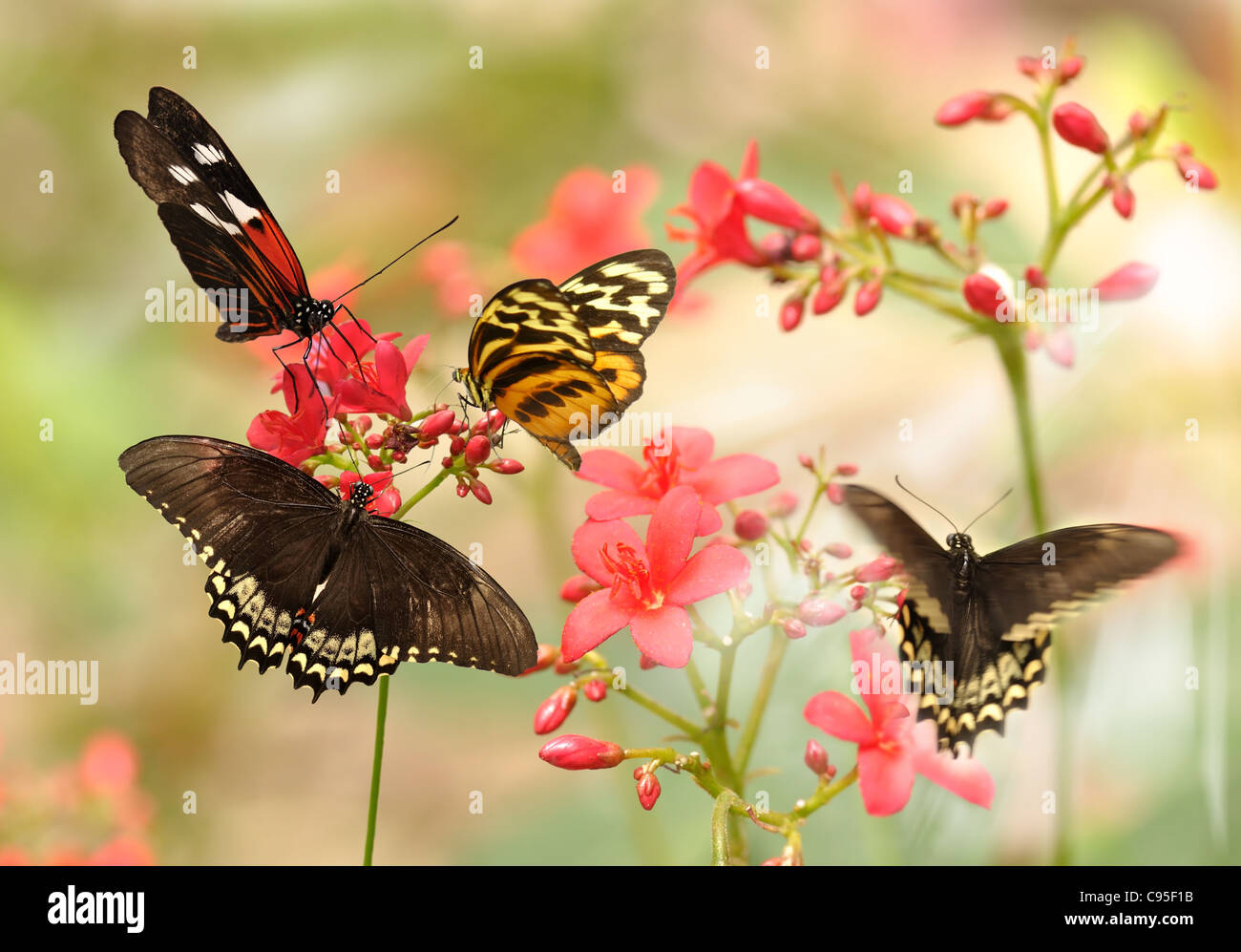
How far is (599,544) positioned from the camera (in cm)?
54

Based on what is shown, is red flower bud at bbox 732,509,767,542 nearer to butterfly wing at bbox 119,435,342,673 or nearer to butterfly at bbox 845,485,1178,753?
butterfly at bbox 845,485,1178,753

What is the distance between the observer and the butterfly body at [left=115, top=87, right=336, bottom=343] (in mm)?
604

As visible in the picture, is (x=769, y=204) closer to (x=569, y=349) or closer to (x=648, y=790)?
(x=569, y=349)

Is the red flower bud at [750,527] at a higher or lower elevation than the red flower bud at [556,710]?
higher

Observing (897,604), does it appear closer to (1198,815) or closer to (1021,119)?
(1198,815)

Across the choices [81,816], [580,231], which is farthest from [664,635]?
[81,816]

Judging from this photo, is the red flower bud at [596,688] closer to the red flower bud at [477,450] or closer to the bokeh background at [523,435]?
the red flower bud at [477,450]

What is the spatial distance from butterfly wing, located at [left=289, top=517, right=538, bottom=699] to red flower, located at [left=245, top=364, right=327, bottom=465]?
0.21ft

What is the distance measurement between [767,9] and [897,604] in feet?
4.26

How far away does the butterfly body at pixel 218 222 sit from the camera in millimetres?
604

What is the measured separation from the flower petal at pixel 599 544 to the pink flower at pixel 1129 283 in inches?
18.7

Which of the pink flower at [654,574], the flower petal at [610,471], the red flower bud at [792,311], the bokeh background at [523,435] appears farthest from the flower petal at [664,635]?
the bokeh background at [523,435]

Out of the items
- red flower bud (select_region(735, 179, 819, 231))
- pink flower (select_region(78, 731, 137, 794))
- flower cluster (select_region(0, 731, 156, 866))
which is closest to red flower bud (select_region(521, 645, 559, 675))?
red flower bud (select_region(735, 179, 819, 231))

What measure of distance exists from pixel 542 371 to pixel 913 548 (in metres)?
0.27
